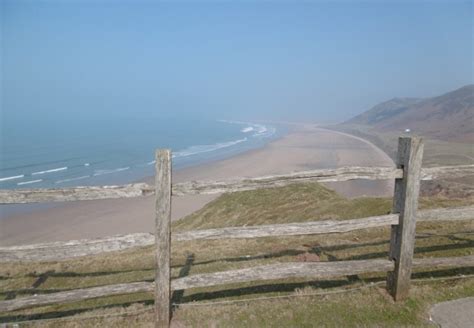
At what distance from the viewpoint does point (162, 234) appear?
191 inches

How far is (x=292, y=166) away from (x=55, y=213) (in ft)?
100

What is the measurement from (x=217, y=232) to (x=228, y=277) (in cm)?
65

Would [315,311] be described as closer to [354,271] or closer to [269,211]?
[354,271]

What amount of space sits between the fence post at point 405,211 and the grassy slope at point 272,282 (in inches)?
12.2

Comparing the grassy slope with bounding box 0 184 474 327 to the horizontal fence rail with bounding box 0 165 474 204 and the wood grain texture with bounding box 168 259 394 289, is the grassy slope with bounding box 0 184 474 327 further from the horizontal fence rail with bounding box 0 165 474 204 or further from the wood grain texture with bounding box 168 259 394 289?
the horizontal fence rail with bounding box 0 165 474 204

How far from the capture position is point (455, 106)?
162 meters

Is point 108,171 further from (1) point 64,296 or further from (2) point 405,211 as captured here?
(2) point 405,211

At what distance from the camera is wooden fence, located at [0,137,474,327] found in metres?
4.90

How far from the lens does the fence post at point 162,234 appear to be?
4691 mm

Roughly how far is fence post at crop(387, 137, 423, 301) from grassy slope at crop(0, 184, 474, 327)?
1.02ft

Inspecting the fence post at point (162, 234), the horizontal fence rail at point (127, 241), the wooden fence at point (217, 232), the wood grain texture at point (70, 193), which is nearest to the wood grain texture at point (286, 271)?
the wooden fence at point (217, 232)

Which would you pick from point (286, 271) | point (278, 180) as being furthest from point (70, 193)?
point (286, 271)

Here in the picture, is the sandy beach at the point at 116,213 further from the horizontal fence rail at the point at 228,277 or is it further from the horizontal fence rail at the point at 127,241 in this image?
the horizontal fence rail at the point at 127,241

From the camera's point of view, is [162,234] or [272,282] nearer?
[162,234]
